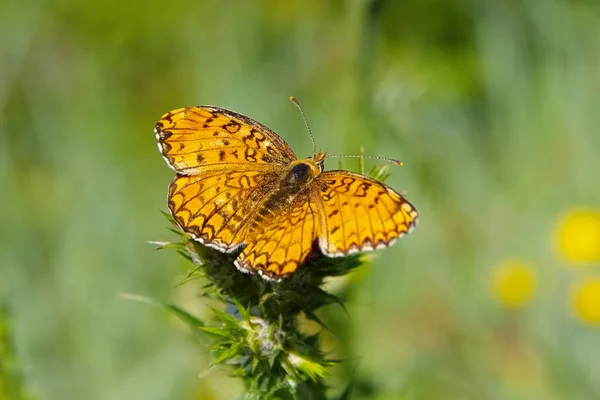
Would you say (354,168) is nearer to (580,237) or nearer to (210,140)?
(210,140)

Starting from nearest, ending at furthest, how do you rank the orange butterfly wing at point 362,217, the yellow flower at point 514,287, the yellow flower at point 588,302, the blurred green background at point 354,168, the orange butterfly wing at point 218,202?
the orange butterfly wing at point 362,217
the orange butterfly wing at point 218,202
the blurred green background at point 354,168
the yellow flower at point 588,302
the yellow flower at point 514,287

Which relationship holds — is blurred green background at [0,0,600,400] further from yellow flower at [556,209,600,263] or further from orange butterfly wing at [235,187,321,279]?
orange butterfly wing at [235,187,321,279]

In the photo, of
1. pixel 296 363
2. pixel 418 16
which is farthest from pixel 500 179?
pixel 296 363

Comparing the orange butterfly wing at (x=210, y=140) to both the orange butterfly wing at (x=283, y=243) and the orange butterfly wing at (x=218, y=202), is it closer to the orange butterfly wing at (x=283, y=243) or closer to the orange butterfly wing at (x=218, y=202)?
the orange butterfly wing at (x=218, y=202)

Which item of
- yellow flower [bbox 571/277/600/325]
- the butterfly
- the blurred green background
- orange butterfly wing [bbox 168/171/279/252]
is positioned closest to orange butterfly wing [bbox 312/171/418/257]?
the butterfly

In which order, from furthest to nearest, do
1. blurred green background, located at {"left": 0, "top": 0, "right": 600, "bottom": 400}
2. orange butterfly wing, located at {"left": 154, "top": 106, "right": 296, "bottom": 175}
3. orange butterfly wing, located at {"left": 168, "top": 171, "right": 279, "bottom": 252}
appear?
blurred green background, located at {"left": 0, "top": 0, "right": 600, "bottom": 400}, orange butterfly wing, located at {"left": 154, "top": 106, "right": 296, "bottom": 175}, orange butterfly wing, located at {"left": 168, "top": 171, "right": 279, "bottom": 252}

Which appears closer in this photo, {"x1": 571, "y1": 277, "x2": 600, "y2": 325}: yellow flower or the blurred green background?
the blurred green background

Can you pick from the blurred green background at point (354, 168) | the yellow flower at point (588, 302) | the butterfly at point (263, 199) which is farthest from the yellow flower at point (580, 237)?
the butterfly at point (263, 199)
